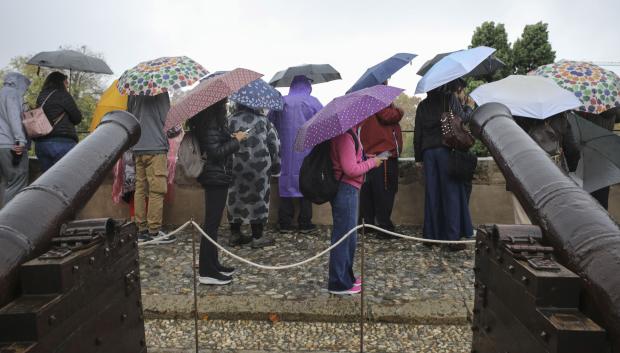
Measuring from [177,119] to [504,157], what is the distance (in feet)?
8.20

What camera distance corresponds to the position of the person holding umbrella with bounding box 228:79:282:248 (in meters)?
5.46

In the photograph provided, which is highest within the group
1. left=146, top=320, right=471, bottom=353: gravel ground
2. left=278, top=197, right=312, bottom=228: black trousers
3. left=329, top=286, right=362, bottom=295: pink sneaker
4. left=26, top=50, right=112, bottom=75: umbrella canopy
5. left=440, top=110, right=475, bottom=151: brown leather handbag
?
left=26, top=50, right=112, bottom=75: umbrella canopy

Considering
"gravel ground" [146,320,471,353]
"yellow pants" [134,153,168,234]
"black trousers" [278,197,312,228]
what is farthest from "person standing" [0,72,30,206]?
"gravel ground" [146,320,471,353]

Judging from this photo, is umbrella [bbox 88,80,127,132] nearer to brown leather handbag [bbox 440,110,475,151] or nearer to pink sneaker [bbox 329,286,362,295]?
pink sneaker [bbox 329,286,362,295]

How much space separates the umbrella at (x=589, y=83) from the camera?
4.31 metres

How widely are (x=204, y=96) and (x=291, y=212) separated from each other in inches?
106

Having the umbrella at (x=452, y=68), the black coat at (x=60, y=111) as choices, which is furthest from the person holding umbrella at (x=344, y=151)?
the black coat at (x=60, y=111)

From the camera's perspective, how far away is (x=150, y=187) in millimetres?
5863

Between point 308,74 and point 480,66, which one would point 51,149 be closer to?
point 308,74

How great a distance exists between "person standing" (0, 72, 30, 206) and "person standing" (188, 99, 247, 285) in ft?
9.51

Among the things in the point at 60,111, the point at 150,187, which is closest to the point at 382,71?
the point at 150,187

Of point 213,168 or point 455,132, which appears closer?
point 213,168

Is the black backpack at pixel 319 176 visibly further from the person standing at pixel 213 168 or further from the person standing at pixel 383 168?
the person standing at pixel 383 168

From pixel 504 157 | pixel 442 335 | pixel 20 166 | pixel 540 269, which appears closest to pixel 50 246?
A: pixel 540 269
